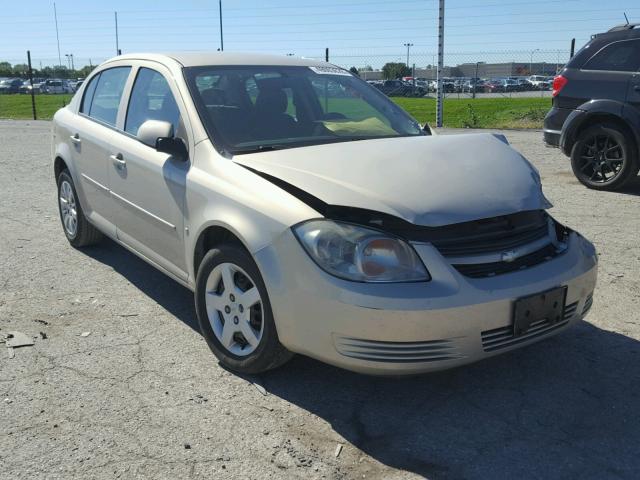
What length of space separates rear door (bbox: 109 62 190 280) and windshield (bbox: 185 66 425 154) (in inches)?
9.0

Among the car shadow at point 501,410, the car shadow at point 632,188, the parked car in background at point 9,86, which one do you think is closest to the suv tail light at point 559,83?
the car shadow at point 632,188

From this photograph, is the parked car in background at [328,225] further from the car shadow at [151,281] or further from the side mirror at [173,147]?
the car shadow at [151,281]

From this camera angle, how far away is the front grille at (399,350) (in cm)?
290

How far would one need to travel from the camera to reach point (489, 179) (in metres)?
3.37

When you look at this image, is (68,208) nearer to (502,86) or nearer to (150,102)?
(150,102)

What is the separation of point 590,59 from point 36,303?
681cm

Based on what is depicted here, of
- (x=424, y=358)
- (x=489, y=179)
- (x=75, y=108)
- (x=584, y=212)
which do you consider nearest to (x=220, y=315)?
(x=424, y=358)

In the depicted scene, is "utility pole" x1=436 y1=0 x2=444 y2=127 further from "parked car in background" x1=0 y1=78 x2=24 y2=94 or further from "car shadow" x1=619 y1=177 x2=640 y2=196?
"parked car in background" x1=0 y1=78 x2=24 y2=94

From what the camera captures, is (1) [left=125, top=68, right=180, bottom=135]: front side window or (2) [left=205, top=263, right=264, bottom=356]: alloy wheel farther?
(1) [left=125, top=68, right=180, bottom=135]: front side window

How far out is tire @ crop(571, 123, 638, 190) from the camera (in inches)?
303

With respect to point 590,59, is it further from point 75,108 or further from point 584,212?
point 75,108

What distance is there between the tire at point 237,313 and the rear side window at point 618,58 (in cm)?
626

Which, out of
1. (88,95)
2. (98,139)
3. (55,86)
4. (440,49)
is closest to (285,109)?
(98,139)

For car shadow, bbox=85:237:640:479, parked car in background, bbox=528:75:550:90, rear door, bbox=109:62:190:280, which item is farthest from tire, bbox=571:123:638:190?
parked car in background, bbox=528:75:550:90
